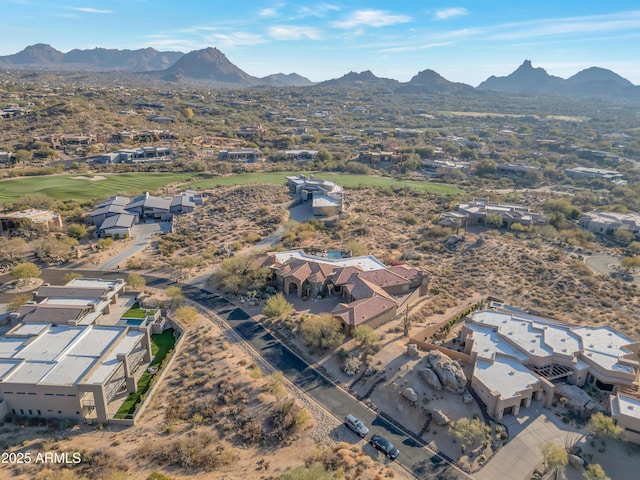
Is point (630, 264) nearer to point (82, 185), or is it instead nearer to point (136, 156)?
point (82, 185)

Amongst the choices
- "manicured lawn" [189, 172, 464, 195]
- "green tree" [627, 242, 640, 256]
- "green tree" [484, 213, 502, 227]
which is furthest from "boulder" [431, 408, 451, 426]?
"manicured lawn" [189, 172, 464, 195]

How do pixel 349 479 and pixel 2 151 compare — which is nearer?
pixel 349 479

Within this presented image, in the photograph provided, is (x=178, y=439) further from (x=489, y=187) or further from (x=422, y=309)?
(x=489, y=187)

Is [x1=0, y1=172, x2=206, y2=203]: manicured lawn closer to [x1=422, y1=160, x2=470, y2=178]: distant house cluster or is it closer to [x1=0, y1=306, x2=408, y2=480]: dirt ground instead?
[x1=0, y1=306, x2=408, y2=480]: dirt ground

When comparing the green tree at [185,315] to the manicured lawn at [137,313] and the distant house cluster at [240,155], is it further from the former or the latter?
the distant house cluster at [240,155]

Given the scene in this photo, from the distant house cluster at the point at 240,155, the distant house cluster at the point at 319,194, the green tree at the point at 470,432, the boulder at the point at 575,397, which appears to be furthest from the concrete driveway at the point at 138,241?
the distant house cluster at the point at 240,155

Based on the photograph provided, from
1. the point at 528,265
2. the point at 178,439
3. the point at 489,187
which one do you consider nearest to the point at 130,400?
the point at 178,439

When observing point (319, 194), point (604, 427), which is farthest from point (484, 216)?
point (604, 427)

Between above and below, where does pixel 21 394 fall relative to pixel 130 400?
above
